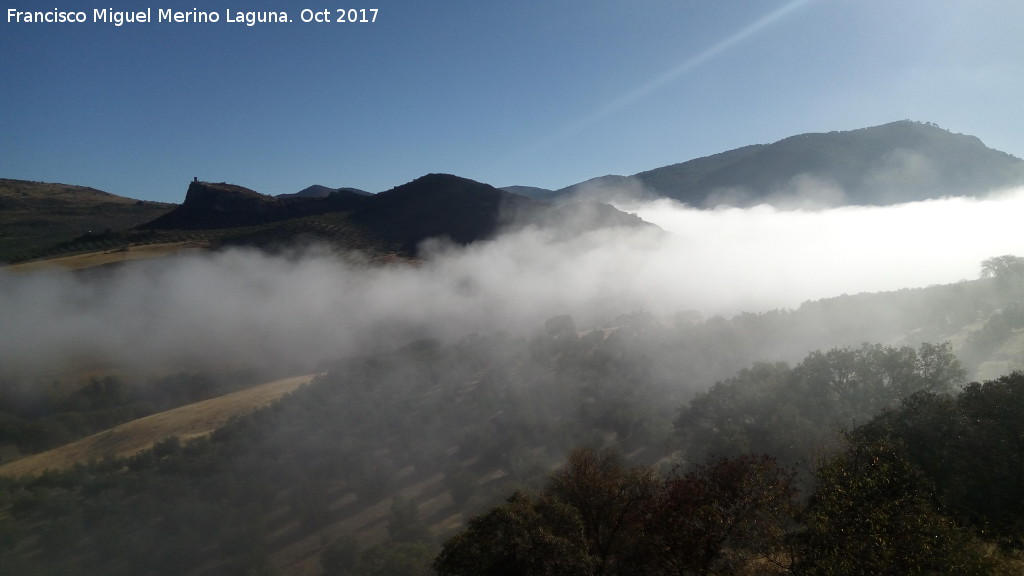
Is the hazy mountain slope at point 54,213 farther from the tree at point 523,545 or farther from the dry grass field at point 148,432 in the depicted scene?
the tree at point 523,545

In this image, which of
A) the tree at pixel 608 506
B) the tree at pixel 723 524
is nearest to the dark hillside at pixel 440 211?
the tree at pixel 608 506

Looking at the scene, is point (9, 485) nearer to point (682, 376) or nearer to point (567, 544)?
point (567, 544)

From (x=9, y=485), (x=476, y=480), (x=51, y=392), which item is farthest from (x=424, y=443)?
(x=51, y=392)

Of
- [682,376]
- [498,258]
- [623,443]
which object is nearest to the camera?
[623,443]

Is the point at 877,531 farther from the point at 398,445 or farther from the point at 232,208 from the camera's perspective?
the point at 232,208

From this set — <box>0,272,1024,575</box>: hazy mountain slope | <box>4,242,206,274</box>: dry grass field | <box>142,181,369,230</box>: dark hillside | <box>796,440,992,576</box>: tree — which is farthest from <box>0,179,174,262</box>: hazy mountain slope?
<box>796,440,992,576</box>: tree

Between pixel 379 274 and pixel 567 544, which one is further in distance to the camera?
pixel 379 274

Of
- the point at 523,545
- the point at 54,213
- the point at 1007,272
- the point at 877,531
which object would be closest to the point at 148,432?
the point at 523,545
